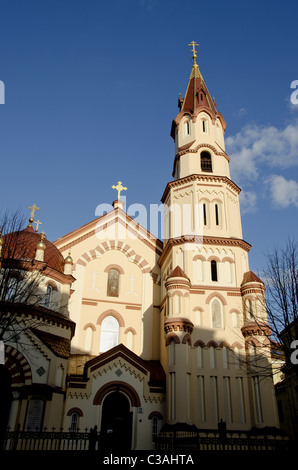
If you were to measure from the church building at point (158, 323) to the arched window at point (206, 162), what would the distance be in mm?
77

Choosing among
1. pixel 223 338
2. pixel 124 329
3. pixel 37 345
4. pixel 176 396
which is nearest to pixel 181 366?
pixel 176 396

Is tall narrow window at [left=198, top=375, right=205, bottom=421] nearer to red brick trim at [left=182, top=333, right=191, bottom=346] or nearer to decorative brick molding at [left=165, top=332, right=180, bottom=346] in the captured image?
red brick trim at [left=182, top=333, right=191, bottom=346]

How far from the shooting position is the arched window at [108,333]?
27734 millimetres

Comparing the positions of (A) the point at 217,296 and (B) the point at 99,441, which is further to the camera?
(A) the point at 217,296

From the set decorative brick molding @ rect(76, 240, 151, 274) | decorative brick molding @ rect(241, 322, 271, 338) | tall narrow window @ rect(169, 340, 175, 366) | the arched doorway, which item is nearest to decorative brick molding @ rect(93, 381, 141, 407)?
the arched doorway

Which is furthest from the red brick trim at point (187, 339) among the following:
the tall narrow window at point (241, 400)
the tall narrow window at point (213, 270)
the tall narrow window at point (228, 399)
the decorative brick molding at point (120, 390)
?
the tall narrow window at point (213, 270)

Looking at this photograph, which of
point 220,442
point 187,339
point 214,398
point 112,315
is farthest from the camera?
point 112,315

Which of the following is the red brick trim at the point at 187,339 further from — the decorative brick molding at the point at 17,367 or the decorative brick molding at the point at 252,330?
the decorative brick molding at the point at 17,367

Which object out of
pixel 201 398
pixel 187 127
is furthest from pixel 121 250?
pixel 201 398

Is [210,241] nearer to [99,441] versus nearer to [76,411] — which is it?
[76,411]

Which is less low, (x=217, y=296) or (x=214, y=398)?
(x=217, y=296)

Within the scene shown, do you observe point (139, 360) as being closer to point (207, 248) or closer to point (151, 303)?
point (151, 303)

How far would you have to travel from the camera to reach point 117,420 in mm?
23656

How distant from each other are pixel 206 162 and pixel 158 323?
12.8m
